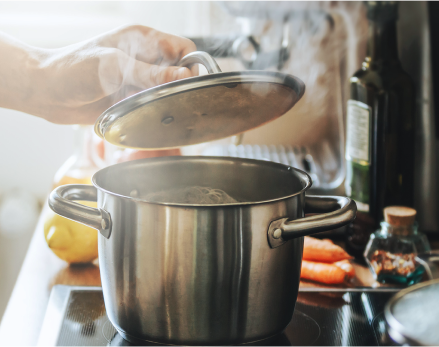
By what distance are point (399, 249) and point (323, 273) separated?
0.12m

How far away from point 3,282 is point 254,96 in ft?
4.84

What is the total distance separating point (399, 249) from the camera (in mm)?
684

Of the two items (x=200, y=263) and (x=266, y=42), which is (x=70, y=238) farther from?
(x=266, y=42)

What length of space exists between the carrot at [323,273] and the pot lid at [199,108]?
0.24 m

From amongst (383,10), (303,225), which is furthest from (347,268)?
(383,10)

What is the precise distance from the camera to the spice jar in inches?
26.5

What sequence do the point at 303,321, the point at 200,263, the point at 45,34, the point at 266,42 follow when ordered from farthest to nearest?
the point at 45,34 < the point at 266,42 < the point at 303,321 < the point at 200,263

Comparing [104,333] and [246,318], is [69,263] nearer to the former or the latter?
[104,333]

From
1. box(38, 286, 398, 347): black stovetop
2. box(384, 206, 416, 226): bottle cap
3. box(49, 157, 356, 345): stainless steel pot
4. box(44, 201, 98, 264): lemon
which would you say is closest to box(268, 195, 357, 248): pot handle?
box(49, 157, 356, 345): stainless steel pot

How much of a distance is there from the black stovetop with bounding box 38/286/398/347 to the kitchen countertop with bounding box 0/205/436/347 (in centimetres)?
2

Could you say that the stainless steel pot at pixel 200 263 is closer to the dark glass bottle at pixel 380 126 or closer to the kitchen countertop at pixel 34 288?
the kitchen countertop at pixel 34 288

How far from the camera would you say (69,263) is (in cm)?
74

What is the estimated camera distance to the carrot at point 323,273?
67 centimetres

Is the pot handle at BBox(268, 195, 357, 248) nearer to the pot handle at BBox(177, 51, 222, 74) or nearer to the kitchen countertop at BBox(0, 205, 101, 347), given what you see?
the pot handle at BBox(177, 51, 222, 74)
